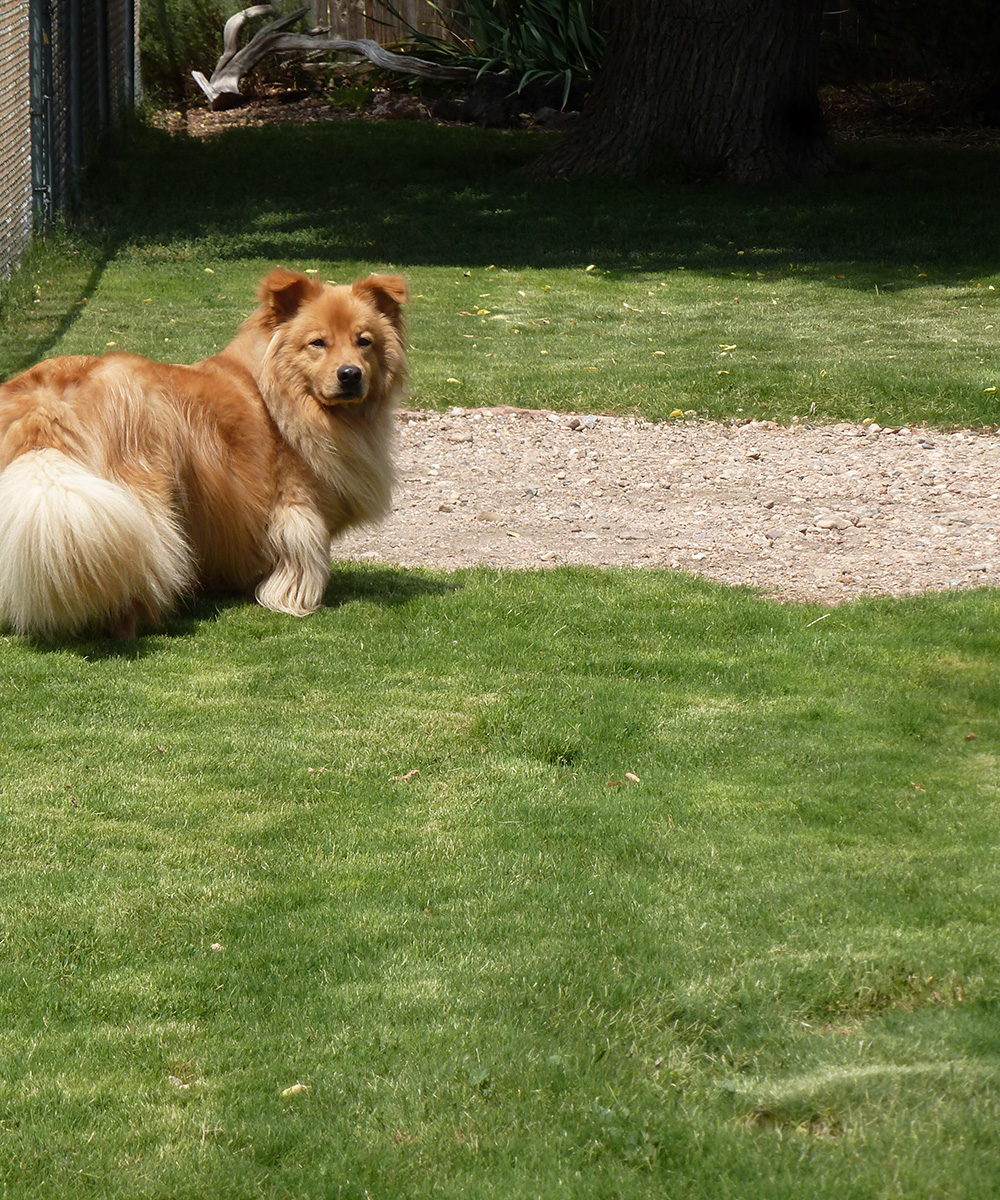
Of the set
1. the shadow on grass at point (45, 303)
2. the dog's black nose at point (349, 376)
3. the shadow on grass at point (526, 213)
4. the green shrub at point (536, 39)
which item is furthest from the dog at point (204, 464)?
the green shrub at point (536, 39)

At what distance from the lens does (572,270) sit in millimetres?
15977

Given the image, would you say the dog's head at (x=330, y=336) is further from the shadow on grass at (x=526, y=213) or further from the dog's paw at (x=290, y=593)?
the shadow on grass at (x=526, y=213)

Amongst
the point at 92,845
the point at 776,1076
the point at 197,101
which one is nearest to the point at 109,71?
the point at 197,101

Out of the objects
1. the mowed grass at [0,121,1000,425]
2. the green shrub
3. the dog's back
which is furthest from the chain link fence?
the dog's back

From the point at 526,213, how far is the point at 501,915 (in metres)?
14.9

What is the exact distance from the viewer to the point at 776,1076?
3.46 m

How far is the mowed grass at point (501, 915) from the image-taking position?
3.23 meters

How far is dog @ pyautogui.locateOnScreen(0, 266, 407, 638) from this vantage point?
5.98 metres

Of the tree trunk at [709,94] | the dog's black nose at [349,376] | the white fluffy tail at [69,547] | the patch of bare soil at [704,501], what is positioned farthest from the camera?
the tree trunk at [709,94]

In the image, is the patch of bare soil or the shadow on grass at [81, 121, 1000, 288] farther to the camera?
the shadow on grass at [81, 121, 1000, 288]

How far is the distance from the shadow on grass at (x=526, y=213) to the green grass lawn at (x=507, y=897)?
9526 mm

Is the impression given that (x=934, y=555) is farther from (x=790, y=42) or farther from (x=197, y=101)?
(x=197, y=101)

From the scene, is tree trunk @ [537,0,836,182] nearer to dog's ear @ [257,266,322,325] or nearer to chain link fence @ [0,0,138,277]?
chain link fence @ [0,0,138,277]

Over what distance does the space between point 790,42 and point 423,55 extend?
9874 millimetres
